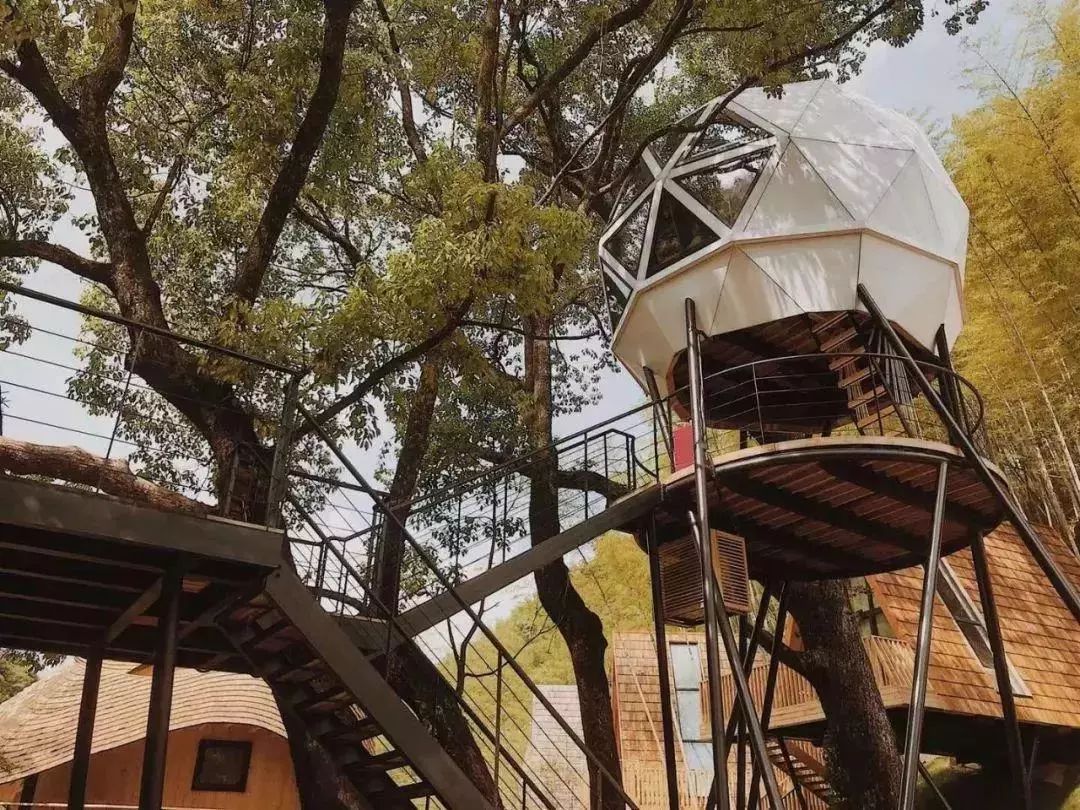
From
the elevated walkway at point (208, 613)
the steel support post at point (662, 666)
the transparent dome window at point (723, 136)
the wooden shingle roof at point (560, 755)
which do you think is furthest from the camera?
the wooden shingle roof at point (560, 755)

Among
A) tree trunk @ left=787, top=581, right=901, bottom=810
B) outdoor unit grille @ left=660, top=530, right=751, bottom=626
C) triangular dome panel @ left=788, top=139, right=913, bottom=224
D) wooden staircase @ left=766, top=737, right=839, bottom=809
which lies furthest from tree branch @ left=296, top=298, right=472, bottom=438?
wooden staircase @ left=766, top=737, right=839, bottom=809

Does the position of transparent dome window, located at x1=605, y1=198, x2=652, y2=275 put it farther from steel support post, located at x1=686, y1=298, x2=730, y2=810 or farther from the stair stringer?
the stair stringer

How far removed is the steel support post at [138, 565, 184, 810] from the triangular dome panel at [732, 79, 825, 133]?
738 cm

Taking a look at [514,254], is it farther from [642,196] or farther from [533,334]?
[533,334]

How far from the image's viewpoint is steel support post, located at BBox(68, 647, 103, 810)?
670cm

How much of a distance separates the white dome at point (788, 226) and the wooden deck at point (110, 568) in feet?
17.2

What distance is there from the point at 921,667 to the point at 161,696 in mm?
5539

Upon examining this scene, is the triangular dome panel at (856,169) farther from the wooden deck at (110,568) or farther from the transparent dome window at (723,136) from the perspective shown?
the wooden deck at (110,568)

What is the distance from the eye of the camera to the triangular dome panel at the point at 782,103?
374 inches

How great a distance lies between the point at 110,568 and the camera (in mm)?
6023

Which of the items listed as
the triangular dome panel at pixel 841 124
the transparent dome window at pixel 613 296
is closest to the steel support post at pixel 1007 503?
the triangular dome panel at pixel 841 124

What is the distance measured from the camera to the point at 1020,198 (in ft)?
44.2

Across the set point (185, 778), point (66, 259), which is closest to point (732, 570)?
point (66, 259)

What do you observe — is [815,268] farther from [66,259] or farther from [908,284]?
[66,259]
